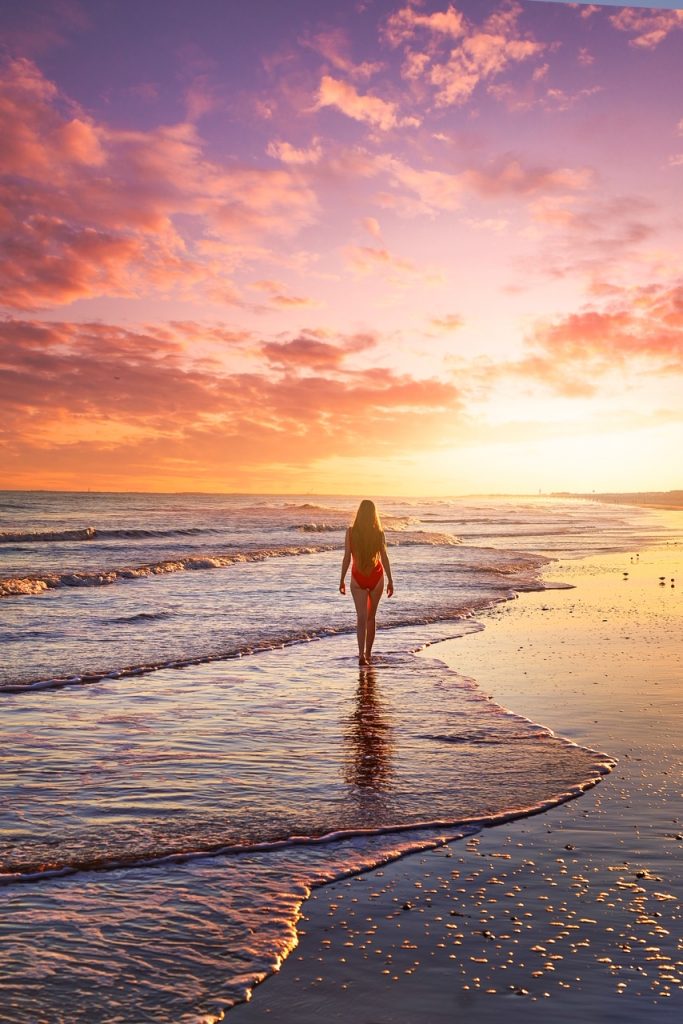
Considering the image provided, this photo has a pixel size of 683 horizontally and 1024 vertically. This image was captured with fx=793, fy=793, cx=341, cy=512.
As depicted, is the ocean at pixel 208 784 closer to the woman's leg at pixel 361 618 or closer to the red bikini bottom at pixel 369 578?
the woman's leg at pixel 361 618

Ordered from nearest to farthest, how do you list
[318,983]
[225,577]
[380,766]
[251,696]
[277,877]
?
[318,983]
[277,877]
[380,766]
[251,696]
[225,577]

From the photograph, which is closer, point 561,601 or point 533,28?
point 533,28

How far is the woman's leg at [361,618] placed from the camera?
435 inches

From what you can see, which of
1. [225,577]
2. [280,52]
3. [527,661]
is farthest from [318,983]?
[225,577]

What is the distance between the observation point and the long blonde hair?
38.4ft

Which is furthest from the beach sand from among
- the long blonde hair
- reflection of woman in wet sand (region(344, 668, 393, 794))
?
the long blonde hair

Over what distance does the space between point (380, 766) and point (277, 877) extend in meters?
2.16

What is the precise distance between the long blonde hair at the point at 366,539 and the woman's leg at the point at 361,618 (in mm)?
394

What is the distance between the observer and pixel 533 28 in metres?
10.3

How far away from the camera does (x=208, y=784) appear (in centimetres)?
609

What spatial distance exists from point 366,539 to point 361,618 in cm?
122

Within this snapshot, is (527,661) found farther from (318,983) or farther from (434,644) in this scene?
(318,983)

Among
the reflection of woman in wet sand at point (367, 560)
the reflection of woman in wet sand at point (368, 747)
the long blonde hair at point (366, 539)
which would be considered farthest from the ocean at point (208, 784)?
the long blonde hair at point (366, 539)

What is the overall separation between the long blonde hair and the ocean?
1425mm
